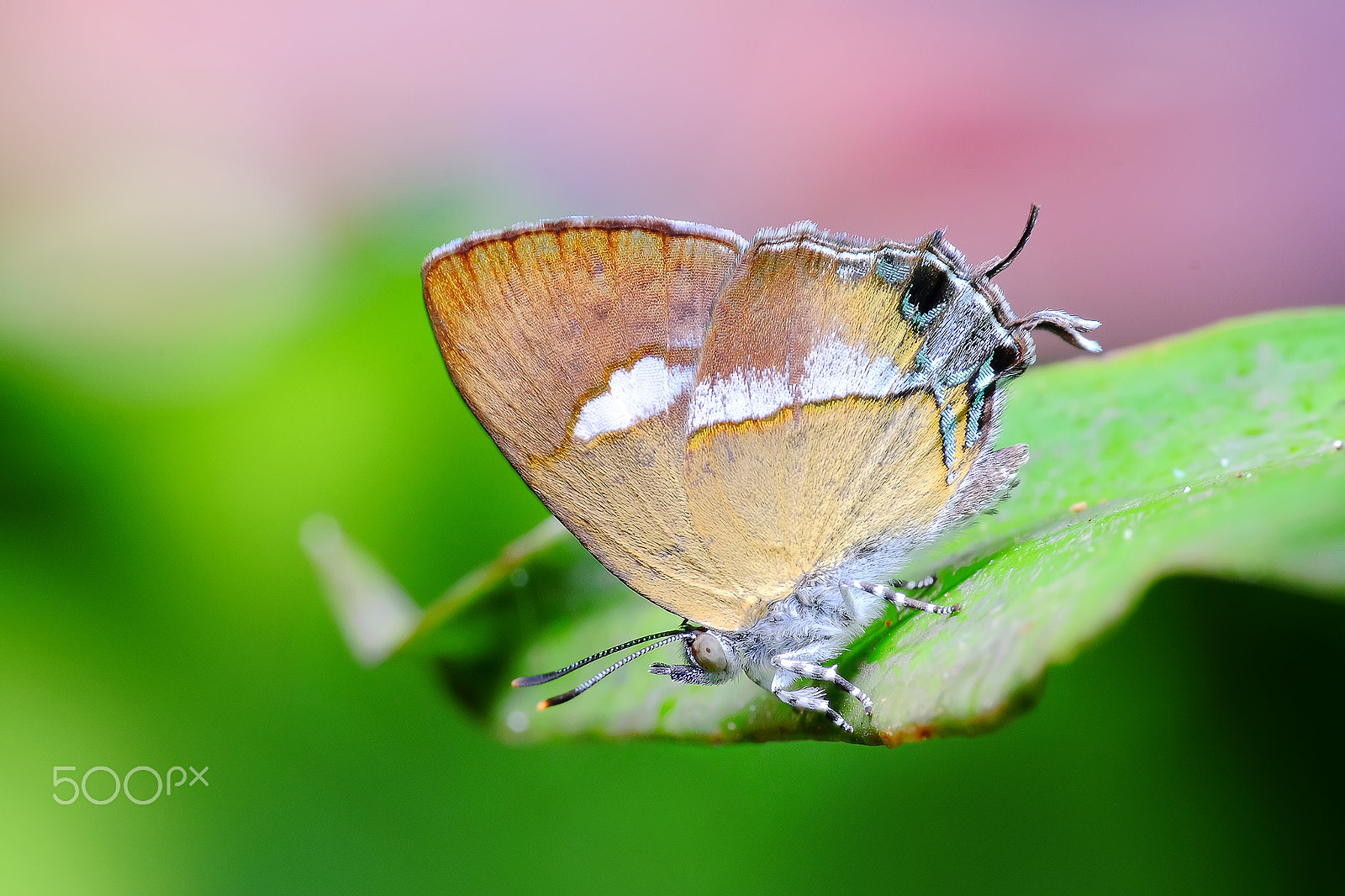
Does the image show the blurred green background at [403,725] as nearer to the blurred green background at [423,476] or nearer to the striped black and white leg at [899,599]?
the blurred green background at [423,476]

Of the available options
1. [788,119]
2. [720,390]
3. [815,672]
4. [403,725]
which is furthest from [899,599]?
[788,119]

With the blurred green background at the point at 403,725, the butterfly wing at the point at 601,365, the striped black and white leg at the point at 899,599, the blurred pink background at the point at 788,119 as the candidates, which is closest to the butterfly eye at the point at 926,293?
the butterfly wing at the point at 601,365

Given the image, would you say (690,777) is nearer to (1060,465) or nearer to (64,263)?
(1060,465)

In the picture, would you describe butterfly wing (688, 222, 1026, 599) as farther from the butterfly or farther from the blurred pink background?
the blurred pink background

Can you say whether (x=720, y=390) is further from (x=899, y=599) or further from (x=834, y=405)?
(x=899, y=599)

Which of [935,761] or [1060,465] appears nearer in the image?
[935,761]

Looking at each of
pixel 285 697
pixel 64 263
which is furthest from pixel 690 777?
pixel 64 263
